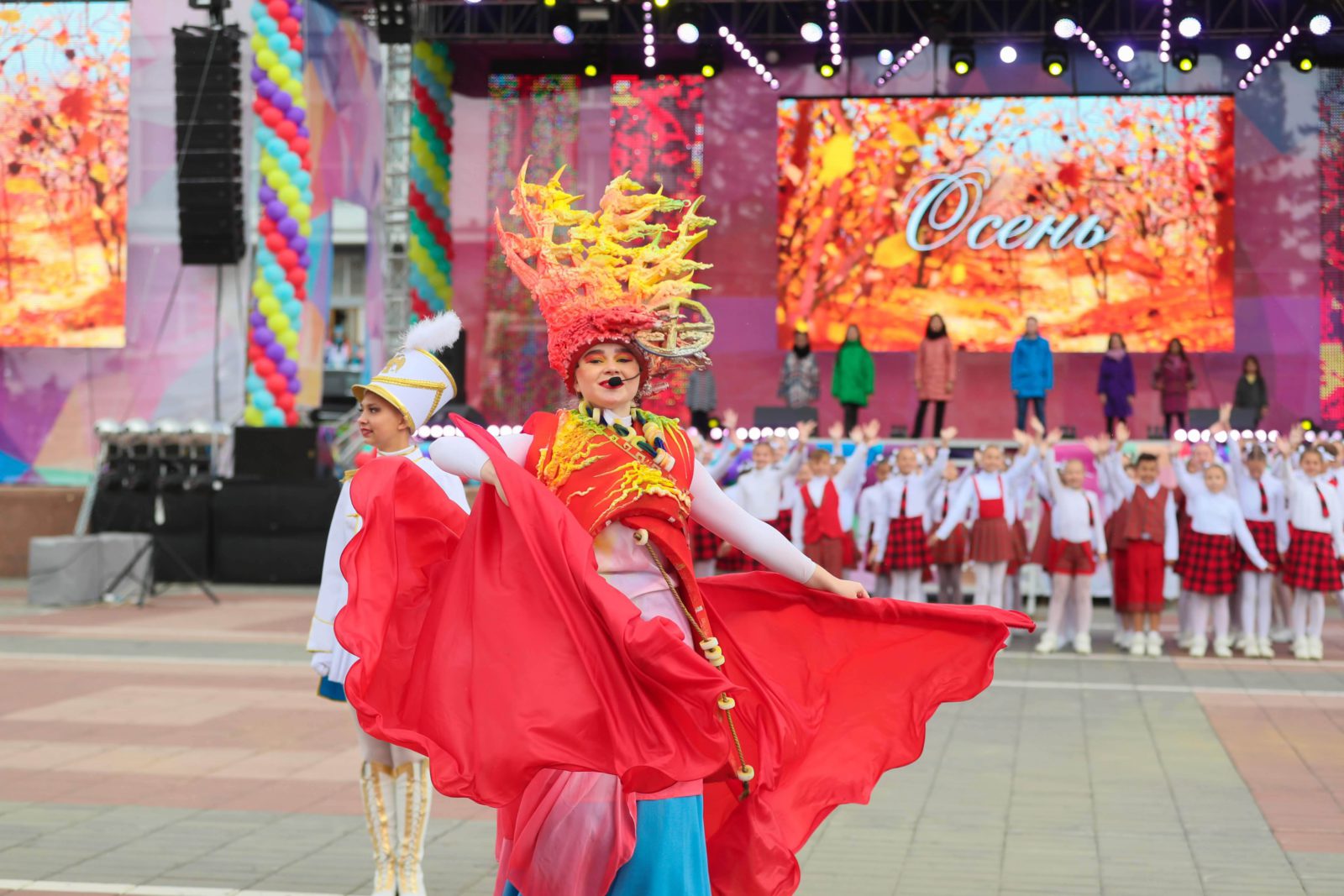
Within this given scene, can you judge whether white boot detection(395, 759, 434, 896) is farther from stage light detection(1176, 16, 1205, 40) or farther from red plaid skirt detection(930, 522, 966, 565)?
stage light detection(1176, 16, 1205, 40)

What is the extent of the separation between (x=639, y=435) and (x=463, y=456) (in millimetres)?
477

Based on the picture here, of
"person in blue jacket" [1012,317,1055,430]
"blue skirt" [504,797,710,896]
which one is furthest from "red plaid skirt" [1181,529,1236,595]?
"blue skirt" [504,797,710,896]

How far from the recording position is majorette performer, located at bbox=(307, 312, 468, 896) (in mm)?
5164

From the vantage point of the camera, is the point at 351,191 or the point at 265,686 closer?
the point at 265,686

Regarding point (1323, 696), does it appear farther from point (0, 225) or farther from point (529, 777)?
point (0, 225)

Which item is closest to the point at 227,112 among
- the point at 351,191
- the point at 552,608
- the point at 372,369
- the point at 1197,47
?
the point at 351,191

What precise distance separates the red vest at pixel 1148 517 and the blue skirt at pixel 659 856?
9.84 m

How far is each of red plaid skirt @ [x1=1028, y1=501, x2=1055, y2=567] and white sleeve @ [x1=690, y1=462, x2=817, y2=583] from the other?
935cm

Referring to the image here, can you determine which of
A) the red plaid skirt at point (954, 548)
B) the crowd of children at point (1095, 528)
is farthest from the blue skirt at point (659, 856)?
the red plaid skirt at point (954, 548)

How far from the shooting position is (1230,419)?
1922cm

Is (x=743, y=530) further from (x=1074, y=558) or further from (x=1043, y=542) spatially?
(x=1043, y=542)

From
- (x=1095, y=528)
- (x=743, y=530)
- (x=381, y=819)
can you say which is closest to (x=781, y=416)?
(x=1095, y=528)

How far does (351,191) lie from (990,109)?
959 cm

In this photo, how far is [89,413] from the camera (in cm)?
1992
